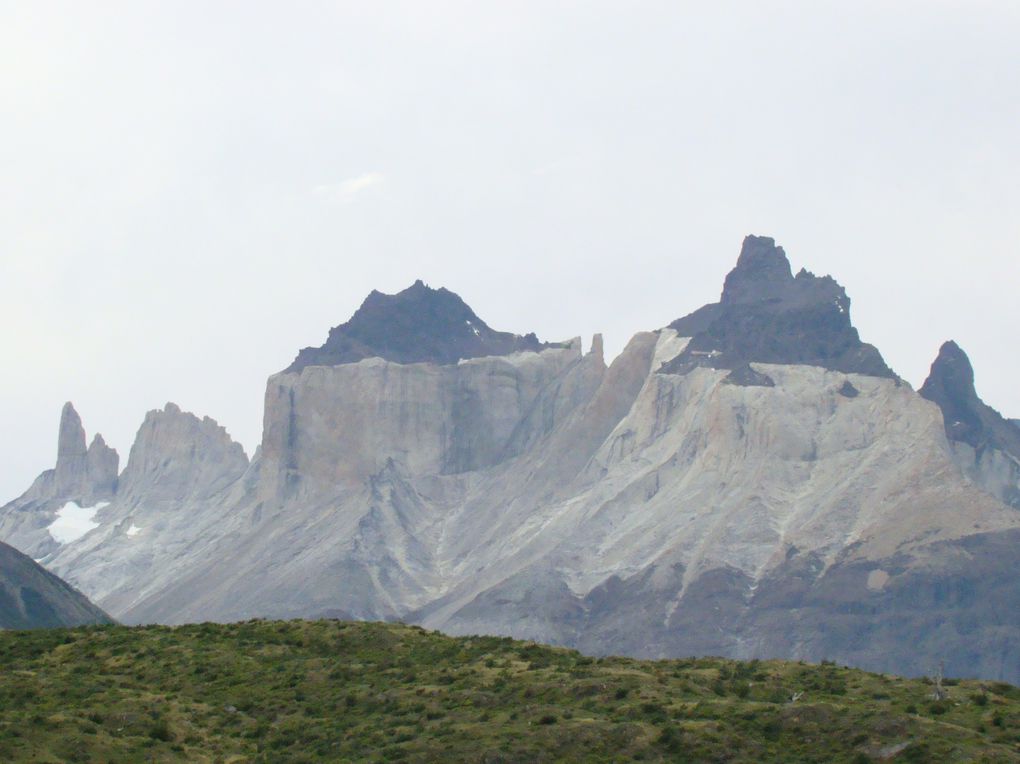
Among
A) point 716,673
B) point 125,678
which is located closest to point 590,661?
point 716,673

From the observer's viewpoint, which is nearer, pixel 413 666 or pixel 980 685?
pixel 980 685

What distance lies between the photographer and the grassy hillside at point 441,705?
82125 mm

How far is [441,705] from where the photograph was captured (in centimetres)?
9050

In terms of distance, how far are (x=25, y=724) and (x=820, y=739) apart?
32216mm

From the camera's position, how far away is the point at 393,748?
8356 centimetres

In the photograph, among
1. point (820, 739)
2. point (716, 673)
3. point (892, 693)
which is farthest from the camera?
point (716, 673)

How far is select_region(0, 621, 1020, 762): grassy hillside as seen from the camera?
269ft

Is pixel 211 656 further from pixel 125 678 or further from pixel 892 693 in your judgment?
pixel 892 693

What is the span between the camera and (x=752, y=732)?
84.0 m

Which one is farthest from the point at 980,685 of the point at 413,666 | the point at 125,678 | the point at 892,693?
the point at 125,678

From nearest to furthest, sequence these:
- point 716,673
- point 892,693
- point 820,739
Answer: point 820,739 → point 892,693 → point 716,673

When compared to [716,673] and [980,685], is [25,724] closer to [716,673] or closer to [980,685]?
[716,673]

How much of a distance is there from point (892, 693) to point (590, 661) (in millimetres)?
16357

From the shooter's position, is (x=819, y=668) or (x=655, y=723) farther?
(x=819, y=668)
